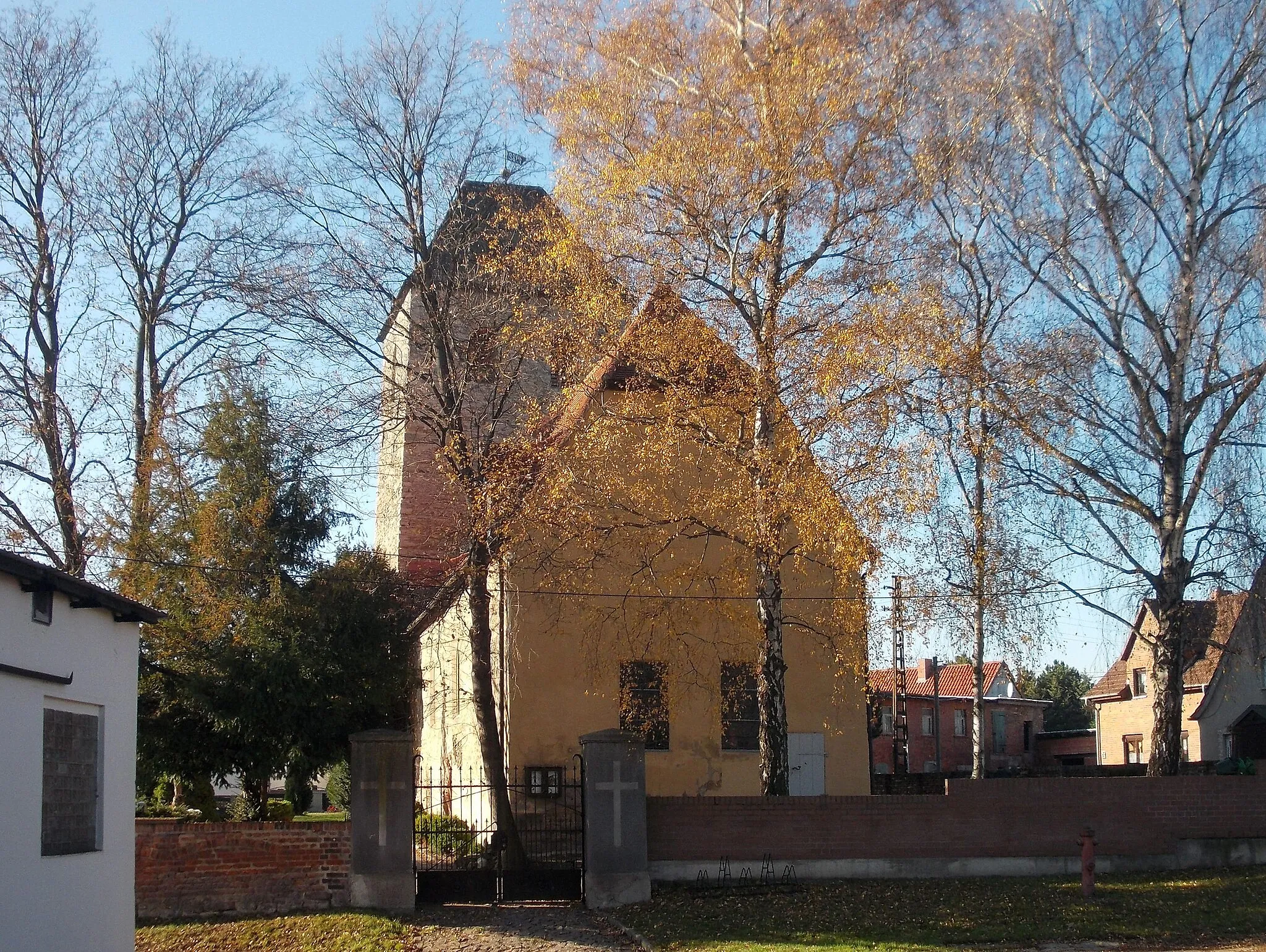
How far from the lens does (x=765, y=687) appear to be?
53.7ft

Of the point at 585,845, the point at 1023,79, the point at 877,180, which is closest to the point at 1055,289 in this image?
the point at 1023,79

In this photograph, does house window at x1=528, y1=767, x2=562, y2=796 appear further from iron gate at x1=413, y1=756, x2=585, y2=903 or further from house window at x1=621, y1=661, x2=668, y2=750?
house window at x1=621, y1=661, x2=668, y2=750

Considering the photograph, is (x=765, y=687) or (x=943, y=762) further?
(x=943, y=762)

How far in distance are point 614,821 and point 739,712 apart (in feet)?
27.1

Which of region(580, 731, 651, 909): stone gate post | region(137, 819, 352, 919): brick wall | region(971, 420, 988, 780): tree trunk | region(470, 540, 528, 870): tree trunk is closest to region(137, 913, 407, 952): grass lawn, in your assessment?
region(137, 819, 352, 919): brick wall

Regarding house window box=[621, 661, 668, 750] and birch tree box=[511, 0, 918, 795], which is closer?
birch tree box=[511, 0, 918, 795]

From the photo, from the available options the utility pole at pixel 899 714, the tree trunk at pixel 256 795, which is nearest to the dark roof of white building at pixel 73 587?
the tree trunk at pixel 256 795

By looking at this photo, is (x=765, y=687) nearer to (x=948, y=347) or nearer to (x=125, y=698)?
(x=948, y=347)

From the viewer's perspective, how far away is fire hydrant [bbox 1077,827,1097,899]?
14.4 metres

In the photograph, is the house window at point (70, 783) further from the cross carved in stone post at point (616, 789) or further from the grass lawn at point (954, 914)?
the cross carved in stone post at point (616, 789)

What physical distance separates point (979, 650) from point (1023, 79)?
980cm

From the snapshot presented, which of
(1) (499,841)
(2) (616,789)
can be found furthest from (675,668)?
(2) (616,789)

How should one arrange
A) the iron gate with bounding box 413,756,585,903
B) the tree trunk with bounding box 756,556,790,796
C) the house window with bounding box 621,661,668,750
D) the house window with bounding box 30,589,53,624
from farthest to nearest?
the house window with bounding box 621,661,668,750 → the tree trunk with bounding box 756,556,790,796 → the iron gate with bounding box 413,756,585,903 → the house window with bounding box 30,589,53,624

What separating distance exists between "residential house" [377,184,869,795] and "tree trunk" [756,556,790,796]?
50.9 inches
